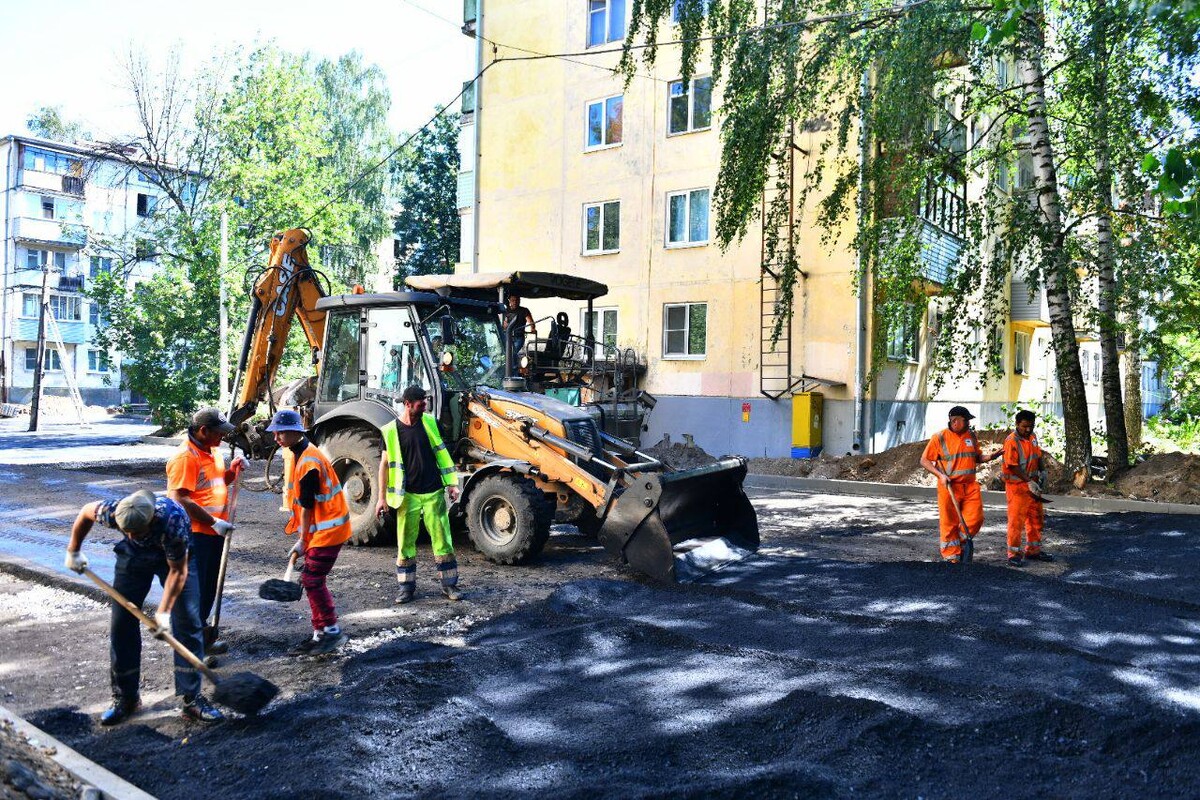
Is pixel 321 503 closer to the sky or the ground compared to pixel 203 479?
closer to the ground

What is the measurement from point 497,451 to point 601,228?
15.3m

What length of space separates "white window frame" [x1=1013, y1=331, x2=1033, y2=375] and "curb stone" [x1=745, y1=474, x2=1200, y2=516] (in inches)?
556

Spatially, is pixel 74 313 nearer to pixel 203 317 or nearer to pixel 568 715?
pixel 203 317

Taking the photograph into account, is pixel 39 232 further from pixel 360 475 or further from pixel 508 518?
pixel 508 518

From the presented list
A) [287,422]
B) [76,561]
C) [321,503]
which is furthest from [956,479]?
[76,561]

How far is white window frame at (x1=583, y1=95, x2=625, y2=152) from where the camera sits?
23.5 meters

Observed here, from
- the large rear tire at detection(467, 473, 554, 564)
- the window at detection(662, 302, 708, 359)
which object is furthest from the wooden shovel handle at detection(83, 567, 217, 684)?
the window at detection(662, 302, 708, 359)

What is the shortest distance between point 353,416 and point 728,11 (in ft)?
30.9

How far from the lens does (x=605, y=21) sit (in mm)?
23969

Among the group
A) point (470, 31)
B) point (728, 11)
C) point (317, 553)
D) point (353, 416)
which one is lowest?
point (317, 553)

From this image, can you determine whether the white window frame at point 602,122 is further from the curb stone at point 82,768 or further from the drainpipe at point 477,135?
the curb stone at point 82,768

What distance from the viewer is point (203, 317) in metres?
29.1

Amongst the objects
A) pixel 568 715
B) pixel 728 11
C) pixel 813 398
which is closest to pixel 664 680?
pixel 568 715

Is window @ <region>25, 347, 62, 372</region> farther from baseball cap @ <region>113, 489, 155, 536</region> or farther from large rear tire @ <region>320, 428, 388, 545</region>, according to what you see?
baseball cap @ <region>113, 489, 155, 536</region>
